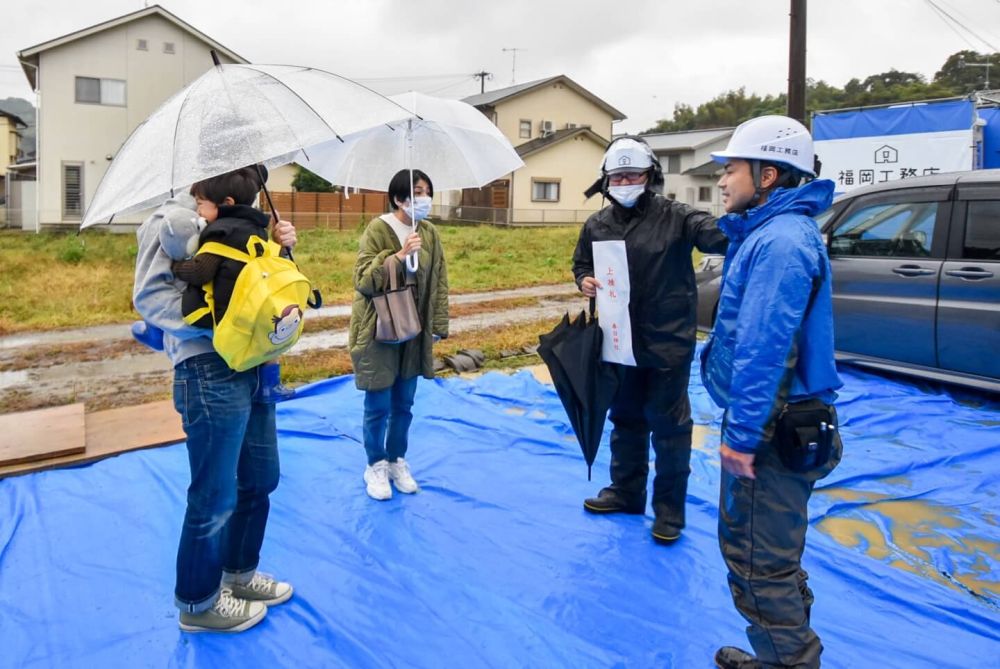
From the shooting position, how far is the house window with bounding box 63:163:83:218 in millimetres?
22609

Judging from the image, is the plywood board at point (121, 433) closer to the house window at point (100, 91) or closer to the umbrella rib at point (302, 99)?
the umbrella rib at point (302, 99)

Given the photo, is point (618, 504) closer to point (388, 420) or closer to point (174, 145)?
point (388, 420)

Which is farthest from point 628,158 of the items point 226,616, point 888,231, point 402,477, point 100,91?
point 100,91

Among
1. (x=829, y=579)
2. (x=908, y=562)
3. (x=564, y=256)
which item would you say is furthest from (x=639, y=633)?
(x=564, y=256)

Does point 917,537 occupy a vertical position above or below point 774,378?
below

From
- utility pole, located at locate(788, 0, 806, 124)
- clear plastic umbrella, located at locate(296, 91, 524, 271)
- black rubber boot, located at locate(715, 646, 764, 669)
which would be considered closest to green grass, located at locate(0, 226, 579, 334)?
utility pole, located at locate(788, 0, 806, 124)

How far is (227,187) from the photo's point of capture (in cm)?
238

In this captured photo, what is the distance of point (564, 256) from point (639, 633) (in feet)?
50.7

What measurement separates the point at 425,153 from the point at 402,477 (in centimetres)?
197

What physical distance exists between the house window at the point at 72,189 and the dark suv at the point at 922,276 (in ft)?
77.5

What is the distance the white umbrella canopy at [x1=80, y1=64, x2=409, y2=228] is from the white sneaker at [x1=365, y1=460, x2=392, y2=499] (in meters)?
1.75

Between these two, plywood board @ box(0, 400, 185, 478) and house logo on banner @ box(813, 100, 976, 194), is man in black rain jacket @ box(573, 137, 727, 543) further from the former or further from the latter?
house logo on banner @ box(813, 100, 976, 194)

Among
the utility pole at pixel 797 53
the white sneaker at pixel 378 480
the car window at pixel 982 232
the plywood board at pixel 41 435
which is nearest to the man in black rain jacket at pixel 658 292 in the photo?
the white sneaker at pixel 378 480

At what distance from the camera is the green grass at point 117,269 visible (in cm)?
973
